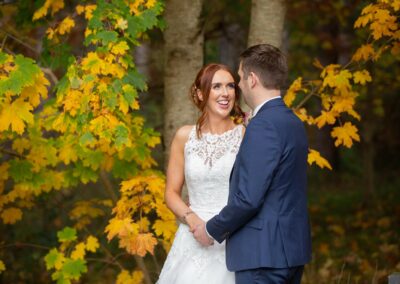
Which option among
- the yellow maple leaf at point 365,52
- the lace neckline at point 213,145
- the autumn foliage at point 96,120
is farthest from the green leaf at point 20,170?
Result: the yellow maple leaf at point 365,52

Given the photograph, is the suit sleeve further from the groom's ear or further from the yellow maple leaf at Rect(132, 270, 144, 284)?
the yellow maple leaf at Rect(132, 270, 144, 284)

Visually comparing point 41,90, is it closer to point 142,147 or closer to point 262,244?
point 142,147

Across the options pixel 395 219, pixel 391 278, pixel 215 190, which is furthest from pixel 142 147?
pixel 395 219

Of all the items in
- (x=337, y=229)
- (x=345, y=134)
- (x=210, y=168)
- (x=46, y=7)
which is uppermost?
(x=46, y=7)

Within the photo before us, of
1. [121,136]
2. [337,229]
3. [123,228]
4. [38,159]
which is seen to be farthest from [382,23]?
[337,229]

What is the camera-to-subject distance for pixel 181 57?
6574 mm

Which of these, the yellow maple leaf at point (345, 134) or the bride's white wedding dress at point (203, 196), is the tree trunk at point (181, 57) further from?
the bride's white wedding dress at point (203, 196)

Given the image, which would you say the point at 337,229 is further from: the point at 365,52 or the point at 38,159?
the point at 38,159

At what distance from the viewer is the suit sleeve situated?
3.54 metres

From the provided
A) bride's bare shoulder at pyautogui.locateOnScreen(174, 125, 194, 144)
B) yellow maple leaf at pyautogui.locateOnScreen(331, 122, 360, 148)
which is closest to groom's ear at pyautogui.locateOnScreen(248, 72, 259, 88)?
bride's bare shoulder at pyautogui.locateOnScreen(174, 125, 194, 144)

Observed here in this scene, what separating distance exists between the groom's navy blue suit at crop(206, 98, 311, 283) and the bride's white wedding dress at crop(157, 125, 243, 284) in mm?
474

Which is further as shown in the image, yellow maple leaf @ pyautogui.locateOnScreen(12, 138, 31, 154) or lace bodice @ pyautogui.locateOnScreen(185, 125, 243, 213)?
yellow maple leaf @ pyautogui.locateOnScreen(12, 138, 31, 154)

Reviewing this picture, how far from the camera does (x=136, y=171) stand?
245 inches

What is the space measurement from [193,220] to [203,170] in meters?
0.33
